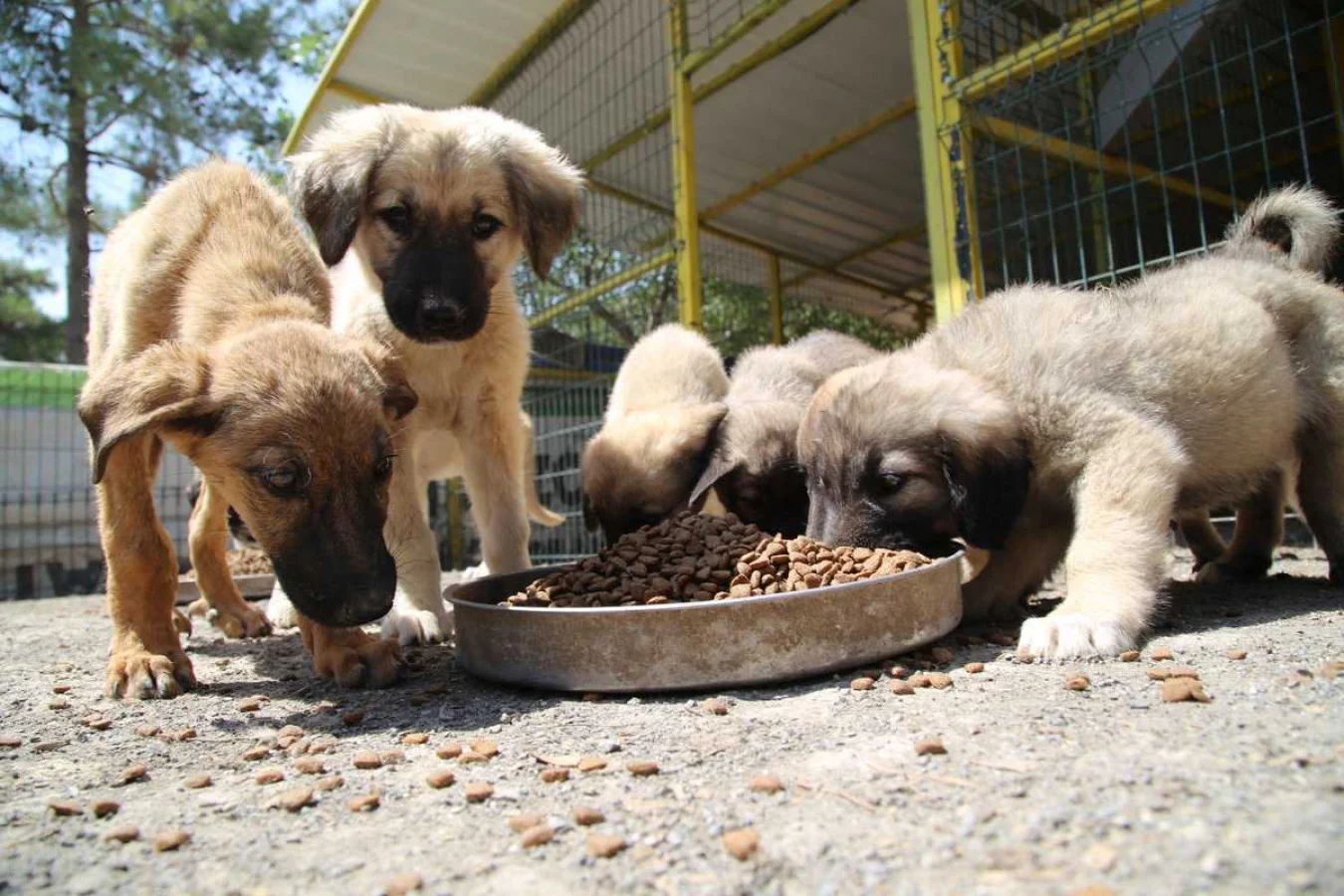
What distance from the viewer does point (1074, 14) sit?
479cm

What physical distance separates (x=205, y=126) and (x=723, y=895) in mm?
15850

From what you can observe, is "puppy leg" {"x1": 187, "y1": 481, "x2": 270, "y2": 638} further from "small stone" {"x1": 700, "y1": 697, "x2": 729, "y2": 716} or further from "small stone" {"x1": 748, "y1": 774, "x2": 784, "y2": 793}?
"small stone" {"x1": 748, "y1": 774, "x2": 784, "y2": 793}

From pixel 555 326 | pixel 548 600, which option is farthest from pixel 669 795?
pixel 555 326

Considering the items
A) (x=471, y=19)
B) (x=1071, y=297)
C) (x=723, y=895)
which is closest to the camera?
(x=723, y=895)

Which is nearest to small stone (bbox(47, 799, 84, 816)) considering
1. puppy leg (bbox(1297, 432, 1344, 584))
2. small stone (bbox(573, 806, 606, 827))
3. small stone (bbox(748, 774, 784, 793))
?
small stone (bbox(573, 806, 606, 827))

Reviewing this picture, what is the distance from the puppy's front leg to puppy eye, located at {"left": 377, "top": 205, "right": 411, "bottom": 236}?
0.82 metres

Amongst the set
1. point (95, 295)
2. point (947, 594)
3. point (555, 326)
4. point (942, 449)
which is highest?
point (555, 326)

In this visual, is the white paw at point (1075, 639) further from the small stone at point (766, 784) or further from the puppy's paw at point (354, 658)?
the puppy's paw at point (354, 658)

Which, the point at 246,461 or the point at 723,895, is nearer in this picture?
the point at 723,895

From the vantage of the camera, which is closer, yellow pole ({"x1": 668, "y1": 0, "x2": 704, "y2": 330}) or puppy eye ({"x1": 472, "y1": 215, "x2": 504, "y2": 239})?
puppy eye ({"x1": 472, "y1": 215, "x2": 504, "y2": 239})

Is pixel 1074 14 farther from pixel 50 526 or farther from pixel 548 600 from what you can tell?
pixel 50 526

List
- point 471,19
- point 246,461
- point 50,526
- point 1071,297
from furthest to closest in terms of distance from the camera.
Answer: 1. point 50,526
2. point 471,19
3. point 1071,297
4. point 246,461

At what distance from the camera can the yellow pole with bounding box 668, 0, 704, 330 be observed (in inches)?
240

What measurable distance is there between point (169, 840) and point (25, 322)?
18727 mm
